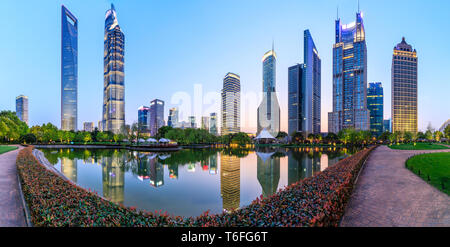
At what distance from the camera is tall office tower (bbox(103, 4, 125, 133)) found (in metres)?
134

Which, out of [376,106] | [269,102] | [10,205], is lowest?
[10,205]

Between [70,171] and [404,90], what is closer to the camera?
[70,171]

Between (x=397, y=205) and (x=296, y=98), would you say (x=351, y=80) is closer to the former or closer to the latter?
(x=296, y=98)

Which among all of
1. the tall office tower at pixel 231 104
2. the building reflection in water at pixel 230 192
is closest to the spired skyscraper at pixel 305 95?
the tall office tower at pixel 231 104

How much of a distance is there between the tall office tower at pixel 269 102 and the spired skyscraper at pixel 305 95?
17.6 m

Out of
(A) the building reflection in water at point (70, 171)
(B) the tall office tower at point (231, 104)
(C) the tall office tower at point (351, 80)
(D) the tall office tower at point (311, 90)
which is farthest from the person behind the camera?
(B) the tall office tower at point (231, 104)

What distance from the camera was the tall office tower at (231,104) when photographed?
522 feet

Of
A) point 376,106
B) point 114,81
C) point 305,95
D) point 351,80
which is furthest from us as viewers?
point 376,106

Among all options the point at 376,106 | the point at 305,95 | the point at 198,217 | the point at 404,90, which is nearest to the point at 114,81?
the point at 305,95

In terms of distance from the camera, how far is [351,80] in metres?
119

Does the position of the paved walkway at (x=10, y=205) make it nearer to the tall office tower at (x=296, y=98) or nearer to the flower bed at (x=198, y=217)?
the flower bed at (x=198, y=217)

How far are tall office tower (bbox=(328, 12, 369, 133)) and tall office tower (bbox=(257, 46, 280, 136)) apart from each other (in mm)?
39263

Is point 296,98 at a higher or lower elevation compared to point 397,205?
higher

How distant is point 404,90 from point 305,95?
56437 millimetres
